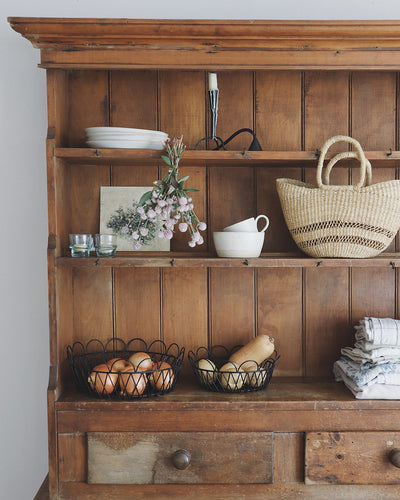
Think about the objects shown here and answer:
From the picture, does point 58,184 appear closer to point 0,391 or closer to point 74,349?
point 74,349

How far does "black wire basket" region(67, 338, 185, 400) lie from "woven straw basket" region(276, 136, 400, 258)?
0.59 meters

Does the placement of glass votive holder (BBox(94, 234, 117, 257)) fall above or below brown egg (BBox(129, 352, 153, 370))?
above

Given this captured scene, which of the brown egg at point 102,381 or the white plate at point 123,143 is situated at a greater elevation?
the white plate at point 123,143

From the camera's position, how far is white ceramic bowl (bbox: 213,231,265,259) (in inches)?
59.6

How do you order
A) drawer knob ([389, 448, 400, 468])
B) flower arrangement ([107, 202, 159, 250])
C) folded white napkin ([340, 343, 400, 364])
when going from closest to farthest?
drawer knob ([389, 448, 400, 468]), folded white napkin ([340, 343, 400, 364]), flower arrangement ([107, 202, 159, 250])

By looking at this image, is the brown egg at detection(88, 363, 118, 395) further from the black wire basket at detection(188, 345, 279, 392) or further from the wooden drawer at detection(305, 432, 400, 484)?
the wooden drawer at detection(305, 432, 400, 484)

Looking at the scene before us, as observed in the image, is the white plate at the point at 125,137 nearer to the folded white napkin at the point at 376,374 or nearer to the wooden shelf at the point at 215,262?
the wooden shelf at the point at 215,262

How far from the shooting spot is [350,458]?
1.45 m

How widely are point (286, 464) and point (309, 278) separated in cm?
61

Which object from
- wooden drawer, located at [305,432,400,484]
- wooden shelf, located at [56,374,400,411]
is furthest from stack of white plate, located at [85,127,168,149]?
wooden drawer, located at [305,432,400,484]

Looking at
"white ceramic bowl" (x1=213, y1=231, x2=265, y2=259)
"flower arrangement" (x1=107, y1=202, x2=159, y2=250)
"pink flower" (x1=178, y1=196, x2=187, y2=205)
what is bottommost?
"white ceramic bowl" (x1=213, y1=231, x2=265, y2=259)

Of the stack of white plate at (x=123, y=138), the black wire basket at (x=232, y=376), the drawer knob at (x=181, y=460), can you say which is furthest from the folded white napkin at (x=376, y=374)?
the stack of white plate at (x=123, y=138)

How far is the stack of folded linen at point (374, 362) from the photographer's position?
4.84 ft

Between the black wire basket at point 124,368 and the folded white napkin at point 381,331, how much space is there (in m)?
0.59
